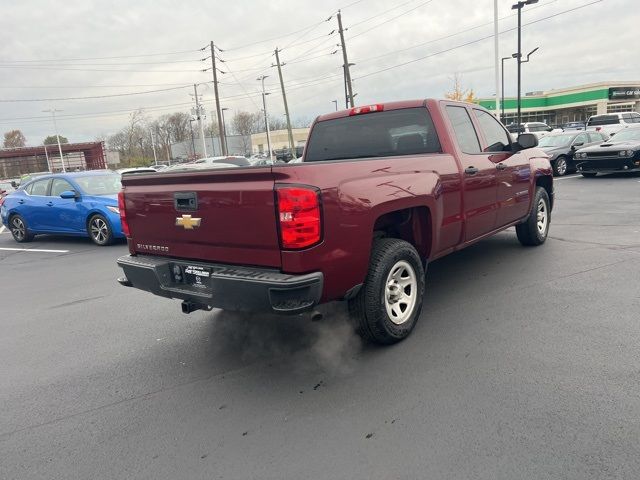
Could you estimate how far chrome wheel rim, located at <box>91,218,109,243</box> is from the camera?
31.7 feet

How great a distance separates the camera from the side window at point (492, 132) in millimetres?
5547

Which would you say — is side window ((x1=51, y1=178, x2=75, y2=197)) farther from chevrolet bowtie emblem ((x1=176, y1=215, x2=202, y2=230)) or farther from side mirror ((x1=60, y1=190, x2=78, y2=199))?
chevrolet bowtie emblem ((x1=176, y1=215, x2=202, y2=230))

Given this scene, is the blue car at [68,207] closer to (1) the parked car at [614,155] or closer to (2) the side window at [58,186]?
(2) the side window at [58,186]

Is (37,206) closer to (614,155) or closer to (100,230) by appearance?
(100,230)

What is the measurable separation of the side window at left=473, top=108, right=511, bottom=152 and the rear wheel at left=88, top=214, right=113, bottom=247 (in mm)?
7241

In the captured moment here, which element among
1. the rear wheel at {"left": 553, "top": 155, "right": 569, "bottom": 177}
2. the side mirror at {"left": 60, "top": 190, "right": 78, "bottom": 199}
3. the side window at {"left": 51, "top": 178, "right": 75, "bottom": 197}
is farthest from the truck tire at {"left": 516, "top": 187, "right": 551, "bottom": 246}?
the rear wheel at {"left": 553, "top": 155, "right": 569, "bottom": 177}

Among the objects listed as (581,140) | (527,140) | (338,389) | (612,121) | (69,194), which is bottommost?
(338,389)

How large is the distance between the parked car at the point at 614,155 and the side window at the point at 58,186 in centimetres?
1486

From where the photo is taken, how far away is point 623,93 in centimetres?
6650

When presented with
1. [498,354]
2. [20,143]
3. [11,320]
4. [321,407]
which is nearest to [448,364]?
[498,354]

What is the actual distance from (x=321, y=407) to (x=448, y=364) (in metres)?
1.03

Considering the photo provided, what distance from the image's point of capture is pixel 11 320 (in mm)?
5469

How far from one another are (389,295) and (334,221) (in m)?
1.03

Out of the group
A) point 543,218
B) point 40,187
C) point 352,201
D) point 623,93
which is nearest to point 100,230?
point 40,187
